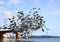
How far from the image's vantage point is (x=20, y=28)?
92.0 ft

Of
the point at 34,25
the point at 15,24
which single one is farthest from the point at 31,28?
the point at 15,24

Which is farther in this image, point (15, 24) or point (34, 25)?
point (15, 24)

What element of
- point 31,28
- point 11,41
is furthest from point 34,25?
point 11,41

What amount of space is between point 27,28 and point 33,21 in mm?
1050

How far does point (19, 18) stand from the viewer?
93.5 feet

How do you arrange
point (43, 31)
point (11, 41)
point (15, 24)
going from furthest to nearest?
1. point (15, 24)
2. point (43, 31)
3. point (11, 41)

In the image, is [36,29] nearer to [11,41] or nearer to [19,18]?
[19,18]

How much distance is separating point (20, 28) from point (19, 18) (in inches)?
49.2

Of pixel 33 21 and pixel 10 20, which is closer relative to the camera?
pixel 33 21

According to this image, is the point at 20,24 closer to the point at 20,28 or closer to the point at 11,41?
the point at 20,28

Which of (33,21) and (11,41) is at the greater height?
(33,21)

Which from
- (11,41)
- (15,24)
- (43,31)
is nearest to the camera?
(11,41)

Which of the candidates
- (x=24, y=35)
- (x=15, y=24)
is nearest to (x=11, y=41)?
(x=24, y=35)

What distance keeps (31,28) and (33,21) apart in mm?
883
